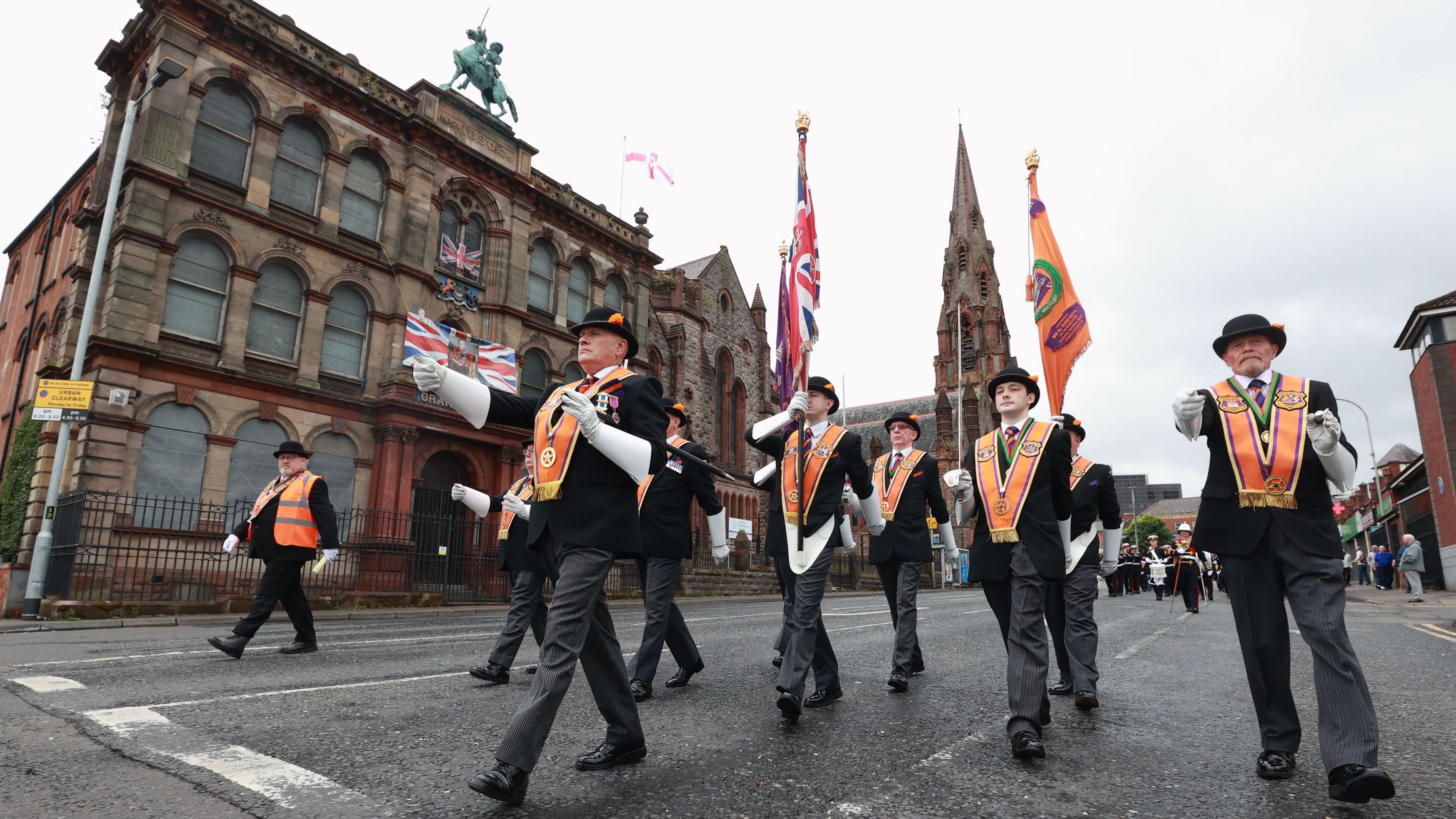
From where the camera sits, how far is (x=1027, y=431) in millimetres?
4871

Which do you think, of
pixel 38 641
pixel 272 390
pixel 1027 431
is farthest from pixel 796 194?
pixel 272 390

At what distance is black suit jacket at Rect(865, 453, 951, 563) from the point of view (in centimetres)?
650

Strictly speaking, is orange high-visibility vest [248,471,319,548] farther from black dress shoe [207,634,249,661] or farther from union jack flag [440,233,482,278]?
union jack flag [440,233,482,278]

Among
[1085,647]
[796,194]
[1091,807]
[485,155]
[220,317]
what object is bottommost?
[1091,807]

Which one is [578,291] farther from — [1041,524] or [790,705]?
[1041,524]

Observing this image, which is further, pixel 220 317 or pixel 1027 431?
pixel 220 317

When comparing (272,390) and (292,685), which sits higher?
(272,390)

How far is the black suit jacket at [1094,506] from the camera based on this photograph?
672cm

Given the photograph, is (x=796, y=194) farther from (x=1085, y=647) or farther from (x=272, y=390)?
(x=272, y=390)

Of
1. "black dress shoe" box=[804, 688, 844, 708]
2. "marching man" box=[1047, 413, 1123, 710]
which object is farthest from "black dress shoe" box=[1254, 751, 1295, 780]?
"black dress shoe" box=[804, 688, 844, 708]

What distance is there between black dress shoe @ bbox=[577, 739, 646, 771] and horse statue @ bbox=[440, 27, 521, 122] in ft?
84.4

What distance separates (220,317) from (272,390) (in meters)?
1.98

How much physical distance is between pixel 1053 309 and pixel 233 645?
8.98 m

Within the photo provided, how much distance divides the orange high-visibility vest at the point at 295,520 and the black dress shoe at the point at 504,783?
560cm
